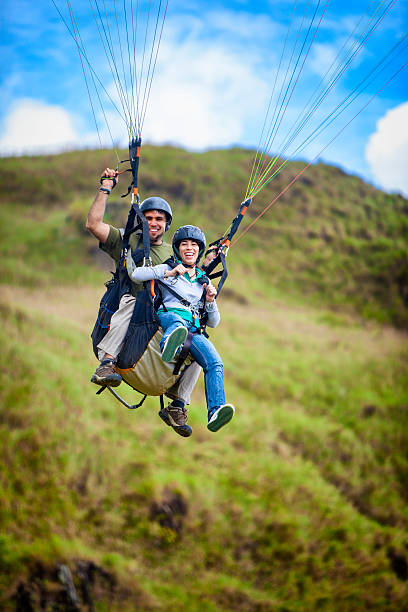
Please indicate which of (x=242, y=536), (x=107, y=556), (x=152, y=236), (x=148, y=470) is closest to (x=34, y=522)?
(x=107, y=556)

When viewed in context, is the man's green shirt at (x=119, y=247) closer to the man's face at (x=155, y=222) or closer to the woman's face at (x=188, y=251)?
the man's face at (x=155, y=222)

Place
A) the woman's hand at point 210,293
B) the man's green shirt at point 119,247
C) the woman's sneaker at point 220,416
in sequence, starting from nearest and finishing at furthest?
1. the woman's sneaker at point 220,416
2. the woman's hand at point 210,293
3. the man's green shirt at point 119,247

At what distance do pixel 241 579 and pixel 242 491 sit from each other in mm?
3301

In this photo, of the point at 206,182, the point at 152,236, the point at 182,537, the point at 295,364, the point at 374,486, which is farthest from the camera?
the point at 206,182

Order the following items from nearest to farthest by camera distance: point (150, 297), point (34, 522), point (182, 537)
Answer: point (150, 297)
point (34, 522)
point (182, 537)

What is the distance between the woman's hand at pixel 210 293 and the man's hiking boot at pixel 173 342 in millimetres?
437

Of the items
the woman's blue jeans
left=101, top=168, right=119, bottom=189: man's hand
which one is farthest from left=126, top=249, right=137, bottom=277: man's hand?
left=101, top=168, right=119, bottom=189: man's hand

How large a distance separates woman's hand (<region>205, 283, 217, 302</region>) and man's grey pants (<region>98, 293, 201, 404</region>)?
624 millimetres

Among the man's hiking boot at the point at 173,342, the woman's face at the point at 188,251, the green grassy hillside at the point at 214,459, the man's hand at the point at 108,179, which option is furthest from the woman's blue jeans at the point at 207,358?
the green grassy hillside at the point at 214,459

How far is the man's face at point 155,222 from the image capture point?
4.66 m

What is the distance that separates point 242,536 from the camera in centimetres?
2014

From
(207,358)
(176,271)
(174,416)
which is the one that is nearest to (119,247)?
(176,271)

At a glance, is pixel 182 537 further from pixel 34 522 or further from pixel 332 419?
pixel 332 419

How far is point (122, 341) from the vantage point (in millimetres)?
4434
